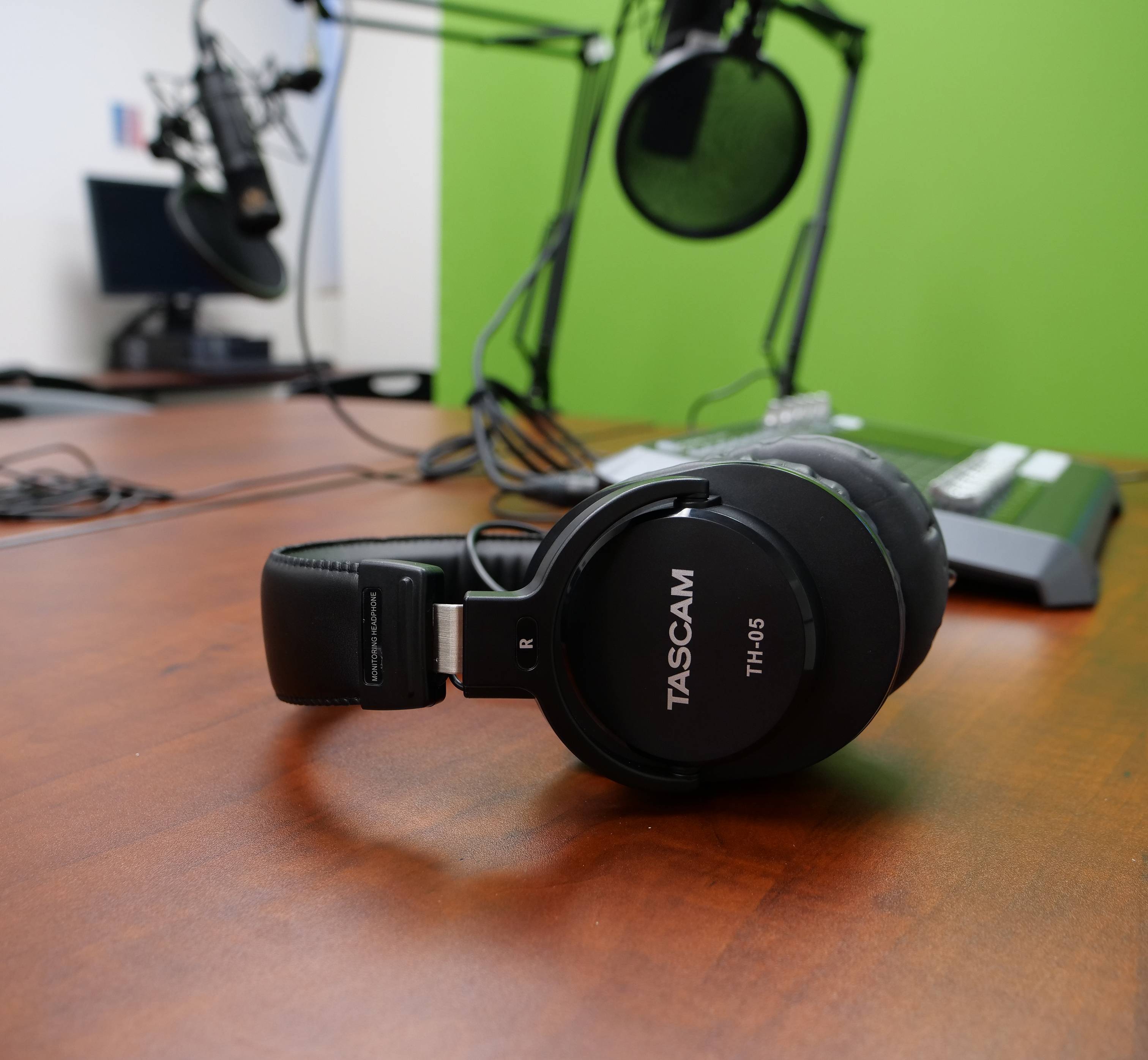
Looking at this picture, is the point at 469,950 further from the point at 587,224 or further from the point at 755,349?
the point at 587,224

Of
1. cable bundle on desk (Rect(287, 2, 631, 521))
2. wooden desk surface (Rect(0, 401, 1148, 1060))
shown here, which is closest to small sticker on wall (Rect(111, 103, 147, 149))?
cable bundle on desk (Rect(287, 2, 631, 521))

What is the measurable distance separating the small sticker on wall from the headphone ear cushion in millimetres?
3702

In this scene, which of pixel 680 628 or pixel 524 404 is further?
pixel 524 404

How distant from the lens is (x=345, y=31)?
0.99m

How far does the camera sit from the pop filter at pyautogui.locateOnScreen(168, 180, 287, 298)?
3.52ft

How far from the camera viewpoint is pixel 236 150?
1029 mm

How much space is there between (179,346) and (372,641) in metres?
3.46

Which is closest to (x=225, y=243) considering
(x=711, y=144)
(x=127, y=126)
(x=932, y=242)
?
(x=711, y=144)

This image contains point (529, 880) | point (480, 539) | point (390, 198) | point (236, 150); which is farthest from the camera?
point (390, 198)

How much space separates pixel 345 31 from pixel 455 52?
4.86ft

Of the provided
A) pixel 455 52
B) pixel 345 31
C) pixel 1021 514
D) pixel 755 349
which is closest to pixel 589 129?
pixel 345 31

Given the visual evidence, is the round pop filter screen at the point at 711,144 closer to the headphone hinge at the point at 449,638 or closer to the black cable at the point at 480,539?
the black cable at the point at 480,539

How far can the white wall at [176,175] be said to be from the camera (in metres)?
3.22

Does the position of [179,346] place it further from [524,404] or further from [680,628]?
[680,628]
